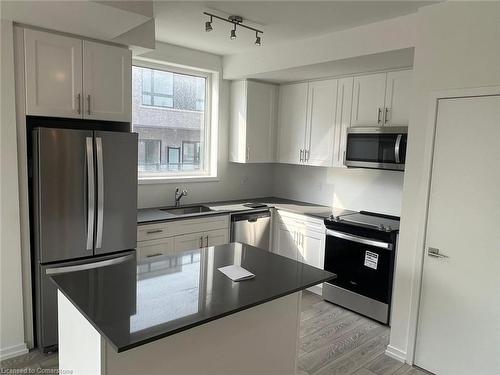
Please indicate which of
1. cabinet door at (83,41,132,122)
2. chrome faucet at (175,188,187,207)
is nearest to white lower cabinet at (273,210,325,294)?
chrome faucet at (175,188,187,207)

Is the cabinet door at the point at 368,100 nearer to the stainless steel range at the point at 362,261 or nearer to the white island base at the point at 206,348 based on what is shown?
the stainless steel range at the point at 362,261

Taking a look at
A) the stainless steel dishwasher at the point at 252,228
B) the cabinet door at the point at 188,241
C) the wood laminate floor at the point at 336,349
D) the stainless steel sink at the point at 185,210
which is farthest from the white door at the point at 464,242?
the stainless steel sink at the point at 185,210

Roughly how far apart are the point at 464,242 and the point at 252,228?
2210 mm

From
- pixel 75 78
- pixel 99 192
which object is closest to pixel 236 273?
pixel 99 192

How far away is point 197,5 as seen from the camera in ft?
Result: 9.29

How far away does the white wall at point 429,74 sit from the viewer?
243 cm

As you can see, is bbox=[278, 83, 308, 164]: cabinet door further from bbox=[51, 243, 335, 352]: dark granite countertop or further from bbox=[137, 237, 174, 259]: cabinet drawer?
bbox=[51, 243, 335, 352]: dark granite countertop

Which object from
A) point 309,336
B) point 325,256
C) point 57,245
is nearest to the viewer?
point 57,245

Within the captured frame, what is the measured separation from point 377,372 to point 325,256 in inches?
50.9

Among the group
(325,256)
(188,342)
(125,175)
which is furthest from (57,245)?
(325,256)

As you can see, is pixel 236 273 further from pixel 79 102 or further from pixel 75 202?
pixel 79 102

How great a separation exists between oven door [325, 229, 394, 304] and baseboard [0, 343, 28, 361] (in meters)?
2.68

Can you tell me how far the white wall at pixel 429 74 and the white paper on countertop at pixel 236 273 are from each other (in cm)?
142

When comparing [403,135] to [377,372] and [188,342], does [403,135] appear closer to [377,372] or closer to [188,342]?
[377,372]
